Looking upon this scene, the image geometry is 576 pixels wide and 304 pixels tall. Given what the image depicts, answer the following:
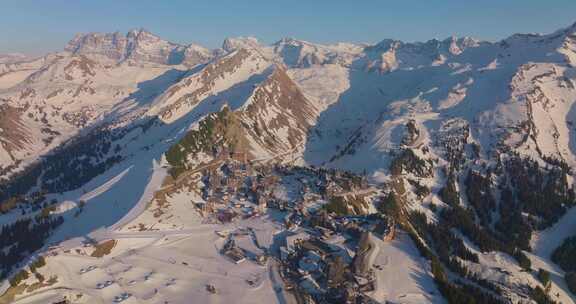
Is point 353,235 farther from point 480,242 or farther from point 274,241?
point 480,242

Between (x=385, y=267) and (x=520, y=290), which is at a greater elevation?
(x=385, y=267)

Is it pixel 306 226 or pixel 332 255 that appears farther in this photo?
pixel 306 226

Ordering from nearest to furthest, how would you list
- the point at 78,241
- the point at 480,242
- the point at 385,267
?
1. the point at 385,267
2. the point at 78,241
3. the point at 480,242

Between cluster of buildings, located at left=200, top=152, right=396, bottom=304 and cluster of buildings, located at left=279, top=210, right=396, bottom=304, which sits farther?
cluster of buildings, located at left=200, top=152, right=396, bottom=304

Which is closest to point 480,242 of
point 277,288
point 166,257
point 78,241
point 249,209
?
point 249,209

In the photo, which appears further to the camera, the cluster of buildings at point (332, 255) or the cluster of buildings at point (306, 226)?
the cluster of buildings at point (306, 226)

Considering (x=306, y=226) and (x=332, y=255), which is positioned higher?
(x=306, y=226)

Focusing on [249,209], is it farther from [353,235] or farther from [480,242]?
[480,242]

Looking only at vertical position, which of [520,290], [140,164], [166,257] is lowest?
[520,290]

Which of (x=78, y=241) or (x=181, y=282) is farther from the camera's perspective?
(x=78, y=241)

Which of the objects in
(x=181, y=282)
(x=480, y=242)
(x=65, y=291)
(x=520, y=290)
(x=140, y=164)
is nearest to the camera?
(x=65, y=291)

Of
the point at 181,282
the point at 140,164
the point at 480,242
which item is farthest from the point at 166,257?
the point at 480,242
